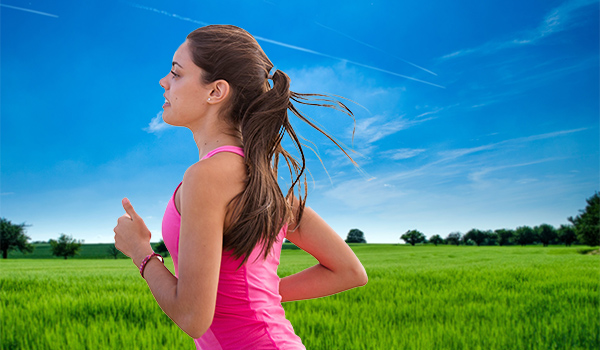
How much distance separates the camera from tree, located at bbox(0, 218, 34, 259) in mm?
56281

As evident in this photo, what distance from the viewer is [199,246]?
1.28 m

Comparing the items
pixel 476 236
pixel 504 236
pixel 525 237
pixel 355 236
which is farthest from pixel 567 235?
pixel 355 236

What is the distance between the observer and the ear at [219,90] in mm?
1575

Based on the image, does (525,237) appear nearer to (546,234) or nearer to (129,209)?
(546,234)

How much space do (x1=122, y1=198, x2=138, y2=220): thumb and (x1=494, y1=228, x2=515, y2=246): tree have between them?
7472 centimetres

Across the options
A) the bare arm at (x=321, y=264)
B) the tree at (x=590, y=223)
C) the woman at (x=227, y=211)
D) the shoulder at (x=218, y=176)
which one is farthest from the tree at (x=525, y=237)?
the shoulder at (x=218, y=176)

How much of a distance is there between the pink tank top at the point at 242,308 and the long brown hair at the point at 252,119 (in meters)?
0.06

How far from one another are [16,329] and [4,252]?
63453 millimetres

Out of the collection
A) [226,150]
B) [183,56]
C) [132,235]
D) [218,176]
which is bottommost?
[132,235]

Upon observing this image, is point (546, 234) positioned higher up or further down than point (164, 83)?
higher up

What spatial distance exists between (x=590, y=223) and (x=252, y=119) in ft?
176

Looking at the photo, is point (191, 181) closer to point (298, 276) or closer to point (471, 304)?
point (298, 276)

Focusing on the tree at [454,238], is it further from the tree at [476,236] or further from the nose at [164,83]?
the nose at [164,83]

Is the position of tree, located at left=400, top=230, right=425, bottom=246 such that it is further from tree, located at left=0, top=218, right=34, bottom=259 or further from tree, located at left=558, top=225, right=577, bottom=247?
tree, located at left=0, top=218, right=34, bottom=259
